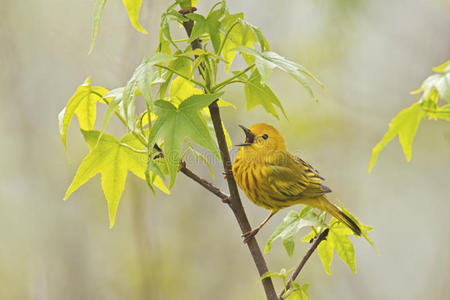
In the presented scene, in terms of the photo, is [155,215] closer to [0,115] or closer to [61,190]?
[61,190]

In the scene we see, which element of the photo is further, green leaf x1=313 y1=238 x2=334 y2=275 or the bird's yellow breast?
the bird's yellow breast

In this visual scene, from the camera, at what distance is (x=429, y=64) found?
3186 mm

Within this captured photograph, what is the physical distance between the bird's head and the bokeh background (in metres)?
1.67

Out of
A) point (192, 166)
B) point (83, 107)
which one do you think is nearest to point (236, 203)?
point (83, 107)

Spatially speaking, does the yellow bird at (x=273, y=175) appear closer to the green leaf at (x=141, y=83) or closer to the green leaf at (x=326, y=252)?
the green leaf at (x=326, y=252)

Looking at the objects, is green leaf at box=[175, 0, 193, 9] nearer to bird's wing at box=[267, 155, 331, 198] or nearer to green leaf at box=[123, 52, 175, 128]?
green leaf at box=[123, 52, 175, 128]

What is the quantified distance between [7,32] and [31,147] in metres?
0.73

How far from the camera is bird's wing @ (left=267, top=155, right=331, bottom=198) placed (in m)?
1.25

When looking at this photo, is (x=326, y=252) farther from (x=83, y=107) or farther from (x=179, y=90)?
(x=83, y=107)

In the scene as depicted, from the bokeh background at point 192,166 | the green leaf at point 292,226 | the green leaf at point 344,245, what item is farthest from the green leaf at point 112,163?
the bokeh background at point 192,166

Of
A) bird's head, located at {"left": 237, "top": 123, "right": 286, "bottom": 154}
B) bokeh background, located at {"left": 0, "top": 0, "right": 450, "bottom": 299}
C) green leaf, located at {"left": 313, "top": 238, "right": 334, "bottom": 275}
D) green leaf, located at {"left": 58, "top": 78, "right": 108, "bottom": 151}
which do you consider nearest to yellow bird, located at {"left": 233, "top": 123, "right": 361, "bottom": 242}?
bird's head, located at {"left": 237, "top": 123, "right": 286, "bottom": 154}

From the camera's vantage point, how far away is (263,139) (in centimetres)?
130

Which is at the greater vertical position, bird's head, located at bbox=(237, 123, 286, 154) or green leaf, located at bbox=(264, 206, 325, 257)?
bird's head, located at bbox=(237, 123, 286, 154)

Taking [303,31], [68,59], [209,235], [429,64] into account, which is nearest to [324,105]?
[303,31]
